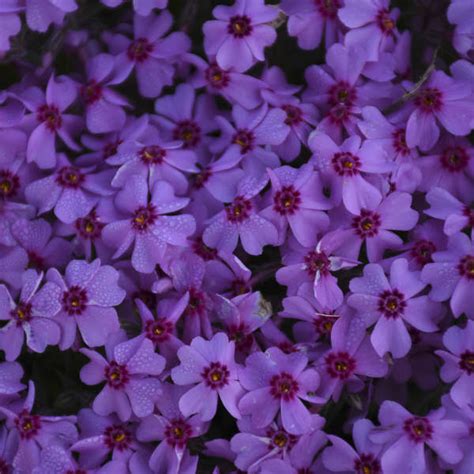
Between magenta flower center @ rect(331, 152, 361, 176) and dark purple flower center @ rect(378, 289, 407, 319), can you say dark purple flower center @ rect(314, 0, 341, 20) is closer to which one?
magenta flower center @ rect(331, 152, 361, 176)

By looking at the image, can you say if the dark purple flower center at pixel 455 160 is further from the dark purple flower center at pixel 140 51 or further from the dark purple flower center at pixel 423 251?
the dark purple flower center at pixel 140 51

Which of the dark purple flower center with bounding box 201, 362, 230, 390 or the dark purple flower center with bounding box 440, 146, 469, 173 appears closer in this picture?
the dark purple flower center with bounding box 201, 362, 230, 390

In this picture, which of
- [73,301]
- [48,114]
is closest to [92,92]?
[48,114]

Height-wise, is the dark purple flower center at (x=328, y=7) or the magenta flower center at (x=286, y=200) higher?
the dark purple flower center at (x=328, y=7)

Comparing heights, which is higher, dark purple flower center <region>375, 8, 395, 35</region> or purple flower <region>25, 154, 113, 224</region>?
dark purple flower center <region>375, 8, 395, 35</region>

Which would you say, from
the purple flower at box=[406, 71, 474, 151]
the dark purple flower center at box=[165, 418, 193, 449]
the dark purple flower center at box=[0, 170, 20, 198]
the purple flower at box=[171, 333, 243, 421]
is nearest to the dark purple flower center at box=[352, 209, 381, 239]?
the purple flower at box=[406, 71, 474, 151]

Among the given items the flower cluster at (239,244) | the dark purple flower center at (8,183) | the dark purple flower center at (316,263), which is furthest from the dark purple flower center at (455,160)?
the dark purple flower center at (8,183)

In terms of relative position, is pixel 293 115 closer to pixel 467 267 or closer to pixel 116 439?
pixel 467 267

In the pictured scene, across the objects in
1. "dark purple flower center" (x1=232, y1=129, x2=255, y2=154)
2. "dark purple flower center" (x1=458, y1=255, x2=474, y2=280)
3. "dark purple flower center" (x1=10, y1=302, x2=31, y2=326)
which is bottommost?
"dark purple flower center" (x1=10, y1=302, x2=31, y2=326)
